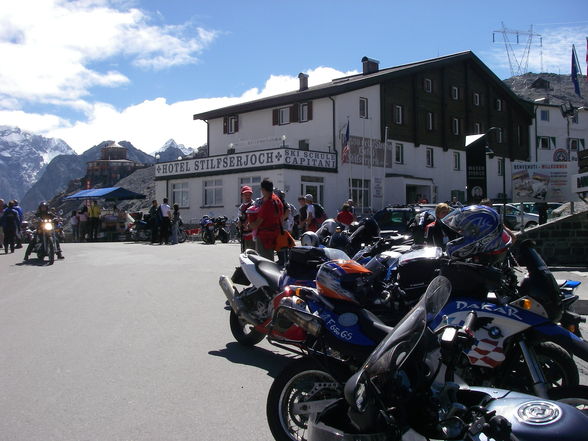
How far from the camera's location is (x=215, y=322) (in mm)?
7836

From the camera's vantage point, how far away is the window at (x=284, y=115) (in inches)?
1478

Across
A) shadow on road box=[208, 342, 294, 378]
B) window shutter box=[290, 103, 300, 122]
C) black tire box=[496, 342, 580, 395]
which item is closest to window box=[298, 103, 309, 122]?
window shutter box=[290, 103, 300, 122]

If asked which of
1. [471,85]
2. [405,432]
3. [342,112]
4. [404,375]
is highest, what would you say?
[471,85]

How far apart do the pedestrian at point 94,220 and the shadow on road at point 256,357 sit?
2205 cm

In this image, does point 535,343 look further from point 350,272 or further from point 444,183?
point 444,183

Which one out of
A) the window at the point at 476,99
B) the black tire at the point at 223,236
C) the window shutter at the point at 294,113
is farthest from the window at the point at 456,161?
the black tire at the point at 223,236

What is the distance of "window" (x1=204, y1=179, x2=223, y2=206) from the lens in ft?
117

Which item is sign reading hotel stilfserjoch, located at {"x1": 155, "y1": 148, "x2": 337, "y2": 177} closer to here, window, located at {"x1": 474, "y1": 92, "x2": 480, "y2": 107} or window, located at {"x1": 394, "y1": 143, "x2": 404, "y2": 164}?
window, located at {"x1": 394, "y1": 143, "x2": 404, "y2": 164}

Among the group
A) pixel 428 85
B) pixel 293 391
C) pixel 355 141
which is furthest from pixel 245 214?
pixel 428 85

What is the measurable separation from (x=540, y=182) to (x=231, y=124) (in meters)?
27.9

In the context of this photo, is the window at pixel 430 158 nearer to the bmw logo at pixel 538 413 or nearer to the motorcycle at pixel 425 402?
the motorcycle at pixel 425 402

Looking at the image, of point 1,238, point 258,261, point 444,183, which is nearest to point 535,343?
point 258,261

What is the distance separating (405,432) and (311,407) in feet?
3.24

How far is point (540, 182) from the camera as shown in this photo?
1650 centimetres
